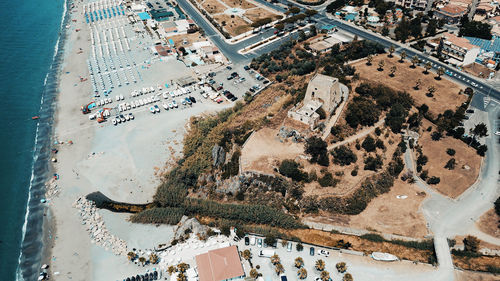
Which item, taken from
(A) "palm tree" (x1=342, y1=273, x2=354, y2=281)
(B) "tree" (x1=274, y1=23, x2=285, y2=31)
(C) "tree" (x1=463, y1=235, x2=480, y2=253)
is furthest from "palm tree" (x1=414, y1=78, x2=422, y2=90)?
(A) "palm tree" (x1=342, y1=273, x2=354, y2=281)

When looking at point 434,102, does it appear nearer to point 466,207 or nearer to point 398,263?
point 466,207

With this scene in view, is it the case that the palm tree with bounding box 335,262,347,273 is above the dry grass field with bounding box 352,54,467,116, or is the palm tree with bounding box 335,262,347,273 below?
below

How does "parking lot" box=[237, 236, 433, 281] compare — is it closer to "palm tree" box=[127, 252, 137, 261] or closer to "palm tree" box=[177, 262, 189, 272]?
"palm tree" box=[177, 262, 189, 272]

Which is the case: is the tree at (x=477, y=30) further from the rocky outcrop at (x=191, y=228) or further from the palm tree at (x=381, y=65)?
the rocky outcrop at (x=191, y=228)

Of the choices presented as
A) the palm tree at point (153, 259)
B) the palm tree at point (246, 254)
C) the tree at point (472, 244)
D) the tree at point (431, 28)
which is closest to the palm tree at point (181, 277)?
the palm tree at point (153, 259)

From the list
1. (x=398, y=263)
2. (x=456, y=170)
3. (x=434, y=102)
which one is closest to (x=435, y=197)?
(x=456, y=170)

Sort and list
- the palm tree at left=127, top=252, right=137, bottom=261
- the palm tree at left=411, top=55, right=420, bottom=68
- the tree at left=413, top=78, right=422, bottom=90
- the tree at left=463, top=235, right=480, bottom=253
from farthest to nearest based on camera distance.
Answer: the palm tree at left=411, top=55, right=420, bottom=68
the tree at left=413, top=78, right=422, bottom=90
the palm tree at left=127, top=252, right=137, bottom=261
the tree at left=463, top=235, right=480, bottom=253

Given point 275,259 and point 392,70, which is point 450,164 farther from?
point 275,259
